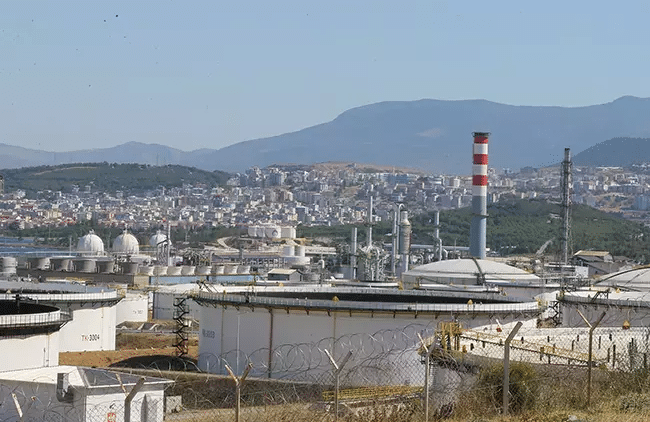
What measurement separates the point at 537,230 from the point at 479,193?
74.7 meters

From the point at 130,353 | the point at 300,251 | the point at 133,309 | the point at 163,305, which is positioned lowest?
the point at 163,305

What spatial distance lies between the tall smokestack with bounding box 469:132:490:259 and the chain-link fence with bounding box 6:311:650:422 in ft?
141

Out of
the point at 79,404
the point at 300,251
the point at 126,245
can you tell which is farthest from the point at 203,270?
the point at 79,404

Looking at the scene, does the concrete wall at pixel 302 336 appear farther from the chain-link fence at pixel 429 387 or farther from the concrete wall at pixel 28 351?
the concrete wall at pixel 28 351

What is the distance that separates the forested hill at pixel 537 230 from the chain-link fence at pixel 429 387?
93.7 metres

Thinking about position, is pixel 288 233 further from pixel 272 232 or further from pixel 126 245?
pixel 126 245

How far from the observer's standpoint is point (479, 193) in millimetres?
72625

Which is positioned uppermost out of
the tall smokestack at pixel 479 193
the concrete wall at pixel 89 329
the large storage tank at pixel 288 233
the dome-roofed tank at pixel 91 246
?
the tall smokestack at pixel 479 193

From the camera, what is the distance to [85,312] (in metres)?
40.1

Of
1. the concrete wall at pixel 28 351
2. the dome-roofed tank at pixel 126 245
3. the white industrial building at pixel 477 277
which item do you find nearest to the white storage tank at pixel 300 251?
the dome-roofed tank at pixel 126 245

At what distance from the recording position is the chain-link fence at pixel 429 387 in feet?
52.3

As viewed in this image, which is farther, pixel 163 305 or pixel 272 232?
pixel 272 232

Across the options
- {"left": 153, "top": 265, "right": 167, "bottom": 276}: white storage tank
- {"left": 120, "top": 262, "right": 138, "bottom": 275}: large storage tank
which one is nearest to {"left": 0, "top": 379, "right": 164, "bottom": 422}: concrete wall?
{"left": 120, "top": 262, "right": 138, "bottom": 275}: large storage tank

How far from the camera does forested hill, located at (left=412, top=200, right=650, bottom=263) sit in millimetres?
130000
